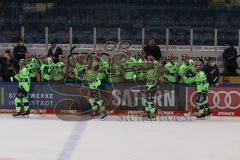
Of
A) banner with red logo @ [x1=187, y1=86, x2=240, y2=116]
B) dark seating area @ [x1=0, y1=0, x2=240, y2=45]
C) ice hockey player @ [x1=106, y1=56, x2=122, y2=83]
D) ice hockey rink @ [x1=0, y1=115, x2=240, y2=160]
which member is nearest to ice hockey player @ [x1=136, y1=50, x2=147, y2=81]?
ice hockey player @ [x1=106, y1=56, x2=122, y2=83]

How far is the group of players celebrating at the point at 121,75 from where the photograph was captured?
51.5 feet

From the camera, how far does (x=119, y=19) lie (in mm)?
22078

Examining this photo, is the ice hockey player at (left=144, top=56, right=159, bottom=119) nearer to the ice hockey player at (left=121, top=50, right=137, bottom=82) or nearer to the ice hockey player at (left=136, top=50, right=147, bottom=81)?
the ice hockey player at (left=136, top=50, right=147, bottom=81)

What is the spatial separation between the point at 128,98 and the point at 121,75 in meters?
1.39

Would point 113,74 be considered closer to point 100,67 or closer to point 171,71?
point 100,67

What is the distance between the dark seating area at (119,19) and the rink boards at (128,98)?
15.9 ft

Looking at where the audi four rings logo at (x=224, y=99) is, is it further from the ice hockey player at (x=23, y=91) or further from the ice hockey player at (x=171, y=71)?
the ice hockey player at (x=23, y=91)

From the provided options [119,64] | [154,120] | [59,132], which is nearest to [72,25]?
[119,64]

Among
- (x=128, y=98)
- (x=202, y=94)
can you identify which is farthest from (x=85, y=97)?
(x=202, y=94)

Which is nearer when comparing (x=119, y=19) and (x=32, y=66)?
(x=32, y=66)

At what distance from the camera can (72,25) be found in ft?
71.7

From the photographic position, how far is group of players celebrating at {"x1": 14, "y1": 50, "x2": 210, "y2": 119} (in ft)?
51.5

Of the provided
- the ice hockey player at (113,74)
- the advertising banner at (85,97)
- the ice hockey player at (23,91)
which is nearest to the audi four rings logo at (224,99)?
the advertising banner at (85,97)

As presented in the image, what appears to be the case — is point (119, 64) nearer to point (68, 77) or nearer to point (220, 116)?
point (68, 77)
